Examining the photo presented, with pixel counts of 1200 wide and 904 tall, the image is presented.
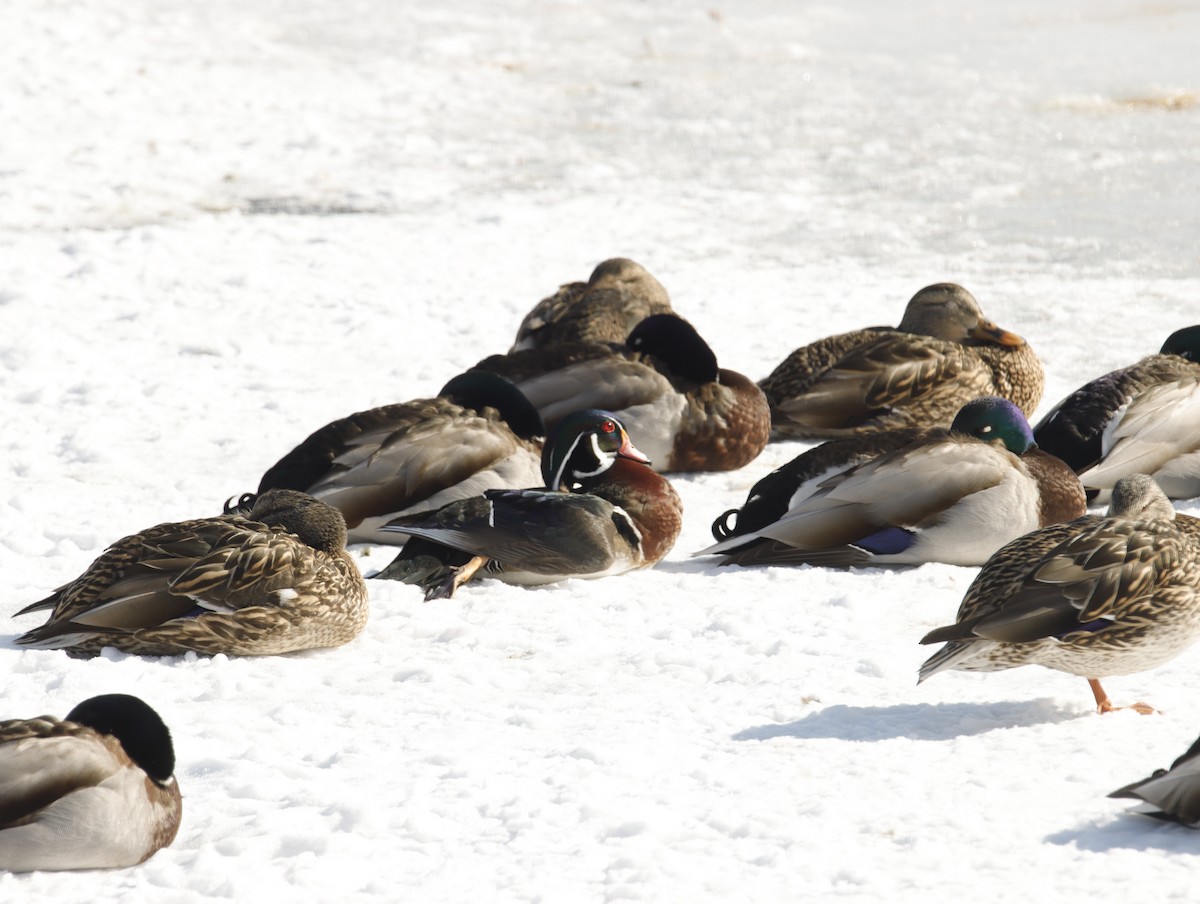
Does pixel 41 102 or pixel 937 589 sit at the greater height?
pixel 41 102

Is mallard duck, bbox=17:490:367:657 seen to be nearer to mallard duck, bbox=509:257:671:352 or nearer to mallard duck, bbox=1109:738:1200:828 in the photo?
mallard duck, bbox=1109:738:1200:828

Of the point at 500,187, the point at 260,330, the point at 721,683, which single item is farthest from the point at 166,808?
the point at 500,187

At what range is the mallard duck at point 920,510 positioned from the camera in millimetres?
6016

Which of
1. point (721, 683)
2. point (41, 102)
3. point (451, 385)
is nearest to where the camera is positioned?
point (721, 683)

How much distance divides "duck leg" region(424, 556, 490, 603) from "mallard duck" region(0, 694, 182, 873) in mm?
2013

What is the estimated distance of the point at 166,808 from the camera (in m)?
3.73

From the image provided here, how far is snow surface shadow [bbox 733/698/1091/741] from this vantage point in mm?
4359

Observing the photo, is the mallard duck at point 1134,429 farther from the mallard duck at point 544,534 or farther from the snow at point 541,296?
the mallard duck at point 544,534

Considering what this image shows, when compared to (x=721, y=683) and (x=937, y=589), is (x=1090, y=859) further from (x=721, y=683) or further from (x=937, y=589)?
(x=937, y=589)

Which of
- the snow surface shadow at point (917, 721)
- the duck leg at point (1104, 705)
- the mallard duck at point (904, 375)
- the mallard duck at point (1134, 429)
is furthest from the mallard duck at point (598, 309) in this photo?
the duck leg at point (1104, 705)

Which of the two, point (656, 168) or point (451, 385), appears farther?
point (656, 168)

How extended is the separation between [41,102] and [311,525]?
31.2ft

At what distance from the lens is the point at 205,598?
16.2 feet

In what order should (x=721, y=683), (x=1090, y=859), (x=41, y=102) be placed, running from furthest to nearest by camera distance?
(x=41, y=102) < (x=721, y=683) < (x=1090, y=859)
